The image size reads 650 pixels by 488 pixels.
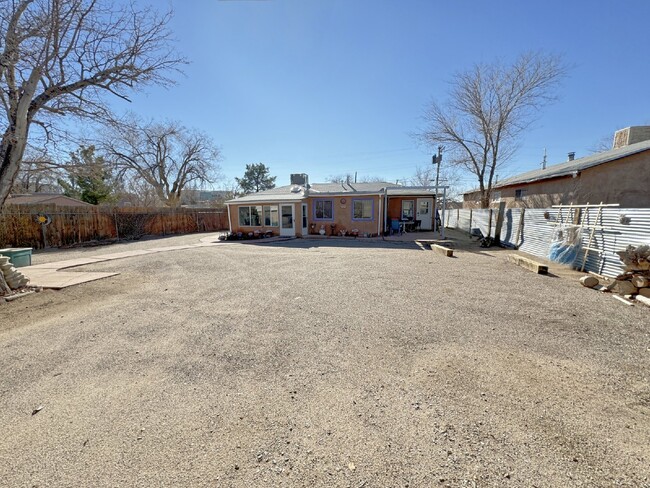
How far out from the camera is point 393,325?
12.5 feet

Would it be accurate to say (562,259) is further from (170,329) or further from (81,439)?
(81,439)

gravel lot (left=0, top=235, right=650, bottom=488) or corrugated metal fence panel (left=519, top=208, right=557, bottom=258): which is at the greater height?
corrugated metal fence panel (left=519, top=208, right=557, bottom=258)

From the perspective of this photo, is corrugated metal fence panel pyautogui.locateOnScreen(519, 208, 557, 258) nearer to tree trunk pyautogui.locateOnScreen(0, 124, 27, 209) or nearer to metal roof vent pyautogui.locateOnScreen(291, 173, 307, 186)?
tree trunk pyautogui.locateOnScreen(0, 124, 27, 209)

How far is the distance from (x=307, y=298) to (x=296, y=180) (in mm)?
15584

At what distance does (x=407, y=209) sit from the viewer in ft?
56.4

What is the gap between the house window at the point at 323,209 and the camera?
624 inches

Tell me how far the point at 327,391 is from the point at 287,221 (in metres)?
13.9

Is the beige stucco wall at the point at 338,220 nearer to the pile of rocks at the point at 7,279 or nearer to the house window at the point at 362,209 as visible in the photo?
the house window at the point at 362,209

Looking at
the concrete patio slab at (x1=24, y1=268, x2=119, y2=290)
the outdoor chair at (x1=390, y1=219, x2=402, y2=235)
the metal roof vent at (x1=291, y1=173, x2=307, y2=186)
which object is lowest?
the concrete patio slab at (x1=24, y1=268, x2=119, y2=290)

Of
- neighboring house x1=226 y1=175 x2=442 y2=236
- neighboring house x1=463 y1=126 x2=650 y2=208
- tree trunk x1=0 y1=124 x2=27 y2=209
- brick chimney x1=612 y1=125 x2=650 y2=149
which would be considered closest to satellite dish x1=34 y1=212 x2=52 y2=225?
neighboring house x1=226 y1=175 x2=442 y2=236

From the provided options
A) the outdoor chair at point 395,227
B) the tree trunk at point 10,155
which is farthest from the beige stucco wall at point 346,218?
the tree trunk at point 10,155

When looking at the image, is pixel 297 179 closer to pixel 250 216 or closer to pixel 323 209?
pixel 323 209

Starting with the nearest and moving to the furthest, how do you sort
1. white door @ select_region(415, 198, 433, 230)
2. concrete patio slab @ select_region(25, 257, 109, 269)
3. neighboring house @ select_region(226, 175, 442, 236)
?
concrete patio slab @ select_region(25, 257, 109, 269), neighboring house @ select_region(226, 175, 442, 236), white door @ select_region(415, 198, 433, 230)

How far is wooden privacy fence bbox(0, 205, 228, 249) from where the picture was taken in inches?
455
